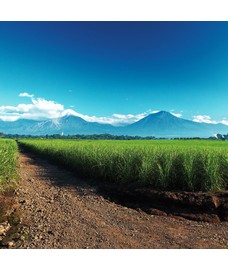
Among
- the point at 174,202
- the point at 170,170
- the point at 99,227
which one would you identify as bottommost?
the point at 99,227

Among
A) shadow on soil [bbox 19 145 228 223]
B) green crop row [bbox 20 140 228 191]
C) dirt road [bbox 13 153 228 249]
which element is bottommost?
dirt road [bbox 13 153 228 249]

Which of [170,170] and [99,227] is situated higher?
[170,170]

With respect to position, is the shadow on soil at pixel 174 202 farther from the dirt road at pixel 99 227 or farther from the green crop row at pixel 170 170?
the green crop row at pixel 170 170

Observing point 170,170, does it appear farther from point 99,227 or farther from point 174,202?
point 99,227

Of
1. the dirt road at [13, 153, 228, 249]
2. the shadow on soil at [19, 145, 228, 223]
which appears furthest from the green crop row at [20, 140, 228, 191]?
the dirt road at [13, 153, 228, 249]

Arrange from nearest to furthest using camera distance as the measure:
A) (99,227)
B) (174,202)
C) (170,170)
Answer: (99,227), (174,202), (170,170)

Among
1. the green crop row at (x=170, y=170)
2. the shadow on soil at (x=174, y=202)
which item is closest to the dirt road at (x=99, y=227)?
the shadow on soil at (x=174, y=202)

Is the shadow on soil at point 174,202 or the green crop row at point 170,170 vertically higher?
the green crop row at point 170,170

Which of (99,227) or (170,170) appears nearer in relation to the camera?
(99,227)

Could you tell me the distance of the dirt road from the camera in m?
5.21

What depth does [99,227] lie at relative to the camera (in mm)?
6016

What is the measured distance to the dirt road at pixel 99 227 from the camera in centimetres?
521

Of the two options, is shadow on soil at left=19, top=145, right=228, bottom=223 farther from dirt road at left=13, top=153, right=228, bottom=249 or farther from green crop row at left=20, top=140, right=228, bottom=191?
green crop row at left=20, top=140, right=228, bottom=191

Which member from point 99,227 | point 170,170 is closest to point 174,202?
point 170,170
